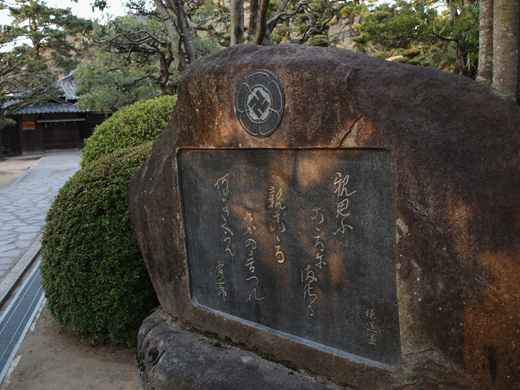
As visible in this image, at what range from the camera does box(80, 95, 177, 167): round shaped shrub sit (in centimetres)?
695

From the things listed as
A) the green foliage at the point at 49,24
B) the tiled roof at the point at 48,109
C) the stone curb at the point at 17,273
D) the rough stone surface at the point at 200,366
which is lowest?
the stone curb at the point at 17,273

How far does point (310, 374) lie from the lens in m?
2.62

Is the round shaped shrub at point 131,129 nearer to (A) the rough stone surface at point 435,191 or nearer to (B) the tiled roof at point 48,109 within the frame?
(A) the rough stone surface at point 435,191

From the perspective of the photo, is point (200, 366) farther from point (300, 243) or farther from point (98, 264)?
point (98, 264)

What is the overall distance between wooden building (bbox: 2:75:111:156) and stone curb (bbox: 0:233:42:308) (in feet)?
67.6

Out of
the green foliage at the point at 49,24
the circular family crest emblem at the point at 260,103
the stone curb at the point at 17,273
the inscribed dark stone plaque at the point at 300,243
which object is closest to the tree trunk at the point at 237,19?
the inscribed dark stone plaque at the point at 300,243

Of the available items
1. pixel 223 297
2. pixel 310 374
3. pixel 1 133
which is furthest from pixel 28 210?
pixel 1 133

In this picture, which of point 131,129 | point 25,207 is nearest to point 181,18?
point 131,129

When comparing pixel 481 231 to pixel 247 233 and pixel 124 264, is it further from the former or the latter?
pixel 124 264

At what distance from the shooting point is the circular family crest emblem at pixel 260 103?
96.0 inches

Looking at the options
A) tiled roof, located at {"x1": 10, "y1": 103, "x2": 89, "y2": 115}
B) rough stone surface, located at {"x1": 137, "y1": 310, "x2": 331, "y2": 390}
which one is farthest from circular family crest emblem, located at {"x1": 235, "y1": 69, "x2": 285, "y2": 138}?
tiled roof, located at {"x1": 10, "y1": 103, "x2": 89, "y2": 115}

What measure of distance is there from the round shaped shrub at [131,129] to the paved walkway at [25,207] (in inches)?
78.4

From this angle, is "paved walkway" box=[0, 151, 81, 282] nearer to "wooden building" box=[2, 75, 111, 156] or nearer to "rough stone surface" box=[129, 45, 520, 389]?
"rough stone surface" box=[129, 45, 520, 389]

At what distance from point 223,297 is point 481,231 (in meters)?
1.86
